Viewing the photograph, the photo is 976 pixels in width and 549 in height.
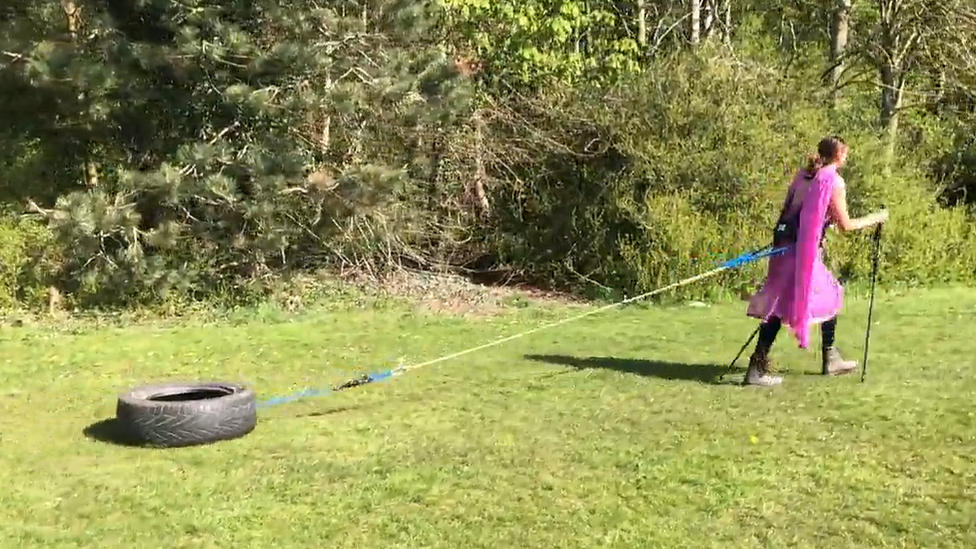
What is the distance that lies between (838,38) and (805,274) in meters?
Result: 14.2

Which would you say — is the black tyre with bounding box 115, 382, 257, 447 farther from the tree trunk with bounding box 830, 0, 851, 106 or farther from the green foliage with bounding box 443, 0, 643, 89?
the tree trunk with bounding box 830, 0, 851, 106

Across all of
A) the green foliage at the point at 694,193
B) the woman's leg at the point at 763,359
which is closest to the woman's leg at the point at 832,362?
the woman's leg at the point at 763,359

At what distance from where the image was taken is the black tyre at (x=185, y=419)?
6199mm

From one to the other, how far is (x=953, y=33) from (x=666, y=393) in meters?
13.9

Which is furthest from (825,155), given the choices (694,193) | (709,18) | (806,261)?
(709,18)

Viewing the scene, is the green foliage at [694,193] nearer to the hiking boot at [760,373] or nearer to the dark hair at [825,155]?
the hiking boot at [760,373]

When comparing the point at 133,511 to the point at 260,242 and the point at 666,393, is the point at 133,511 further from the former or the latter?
the point at 260,242

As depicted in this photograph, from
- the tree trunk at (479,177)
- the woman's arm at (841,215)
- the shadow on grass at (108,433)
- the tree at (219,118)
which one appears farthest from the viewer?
the tree trunk at (479,177)

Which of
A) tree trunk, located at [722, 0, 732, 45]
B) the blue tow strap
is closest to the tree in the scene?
the blue tow strap

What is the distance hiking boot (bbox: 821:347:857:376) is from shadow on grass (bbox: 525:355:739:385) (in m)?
0.68

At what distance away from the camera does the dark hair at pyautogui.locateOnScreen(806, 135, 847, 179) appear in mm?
6906

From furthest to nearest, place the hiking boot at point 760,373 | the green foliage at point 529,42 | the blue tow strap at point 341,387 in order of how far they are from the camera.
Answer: the green foliage at point 529,42, the hiking boot at point 760,373, the blue tow strap at point 341,387

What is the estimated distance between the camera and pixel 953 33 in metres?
18.1

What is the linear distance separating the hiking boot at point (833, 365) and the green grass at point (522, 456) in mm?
102
